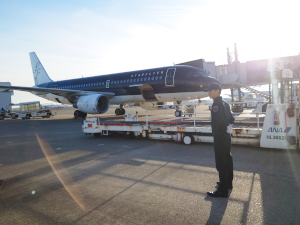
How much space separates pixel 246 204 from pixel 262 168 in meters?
1.95

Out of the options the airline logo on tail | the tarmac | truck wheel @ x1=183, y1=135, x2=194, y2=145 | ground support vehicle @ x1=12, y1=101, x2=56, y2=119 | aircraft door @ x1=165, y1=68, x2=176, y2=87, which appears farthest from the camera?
ground support vehicle @ x1=12, y1=101, x2=56, y2=119

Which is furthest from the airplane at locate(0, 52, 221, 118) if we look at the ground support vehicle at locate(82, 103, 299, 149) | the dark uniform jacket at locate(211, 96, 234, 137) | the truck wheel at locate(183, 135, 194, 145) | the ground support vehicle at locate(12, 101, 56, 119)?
the dark uniform jacket at locate(211, 96, 234, 137)

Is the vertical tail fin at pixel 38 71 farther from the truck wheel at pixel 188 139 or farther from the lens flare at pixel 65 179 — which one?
the truck wheel at pixel 188 139

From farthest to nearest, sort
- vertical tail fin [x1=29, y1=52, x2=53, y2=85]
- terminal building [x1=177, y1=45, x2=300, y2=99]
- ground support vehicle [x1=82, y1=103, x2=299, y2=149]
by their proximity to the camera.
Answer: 1. vertical tail fin [x1=29, y1=52, x2=53, y2=85]
2. terminal building [x1=177, y1=45, x2=300, y2=99]
3. ground support vehicle [x1=82, y1=103, x2=299, y2=149]

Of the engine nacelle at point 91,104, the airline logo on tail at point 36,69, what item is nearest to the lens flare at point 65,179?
the engine nacelle at point 91,104

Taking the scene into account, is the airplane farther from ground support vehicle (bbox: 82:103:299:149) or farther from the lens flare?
the lens flare

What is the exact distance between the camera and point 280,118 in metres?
6.23

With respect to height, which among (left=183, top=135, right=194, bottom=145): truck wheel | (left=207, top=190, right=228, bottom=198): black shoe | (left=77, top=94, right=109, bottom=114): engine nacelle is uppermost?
(left=77, top=94, right=109, bottom=114): engine nacelle

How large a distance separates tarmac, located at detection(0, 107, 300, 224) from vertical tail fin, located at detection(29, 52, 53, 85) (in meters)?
22.6

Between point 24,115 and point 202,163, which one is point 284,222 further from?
point 24,115

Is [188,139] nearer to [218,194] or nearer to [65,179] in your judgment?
[218,194]

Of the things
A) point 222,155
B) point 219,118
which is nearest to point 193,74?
point 219,118

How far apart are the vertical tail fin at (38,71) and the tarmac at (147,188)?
74.1 feet

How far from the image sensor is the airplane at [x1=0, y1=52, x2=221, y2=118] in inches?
594
